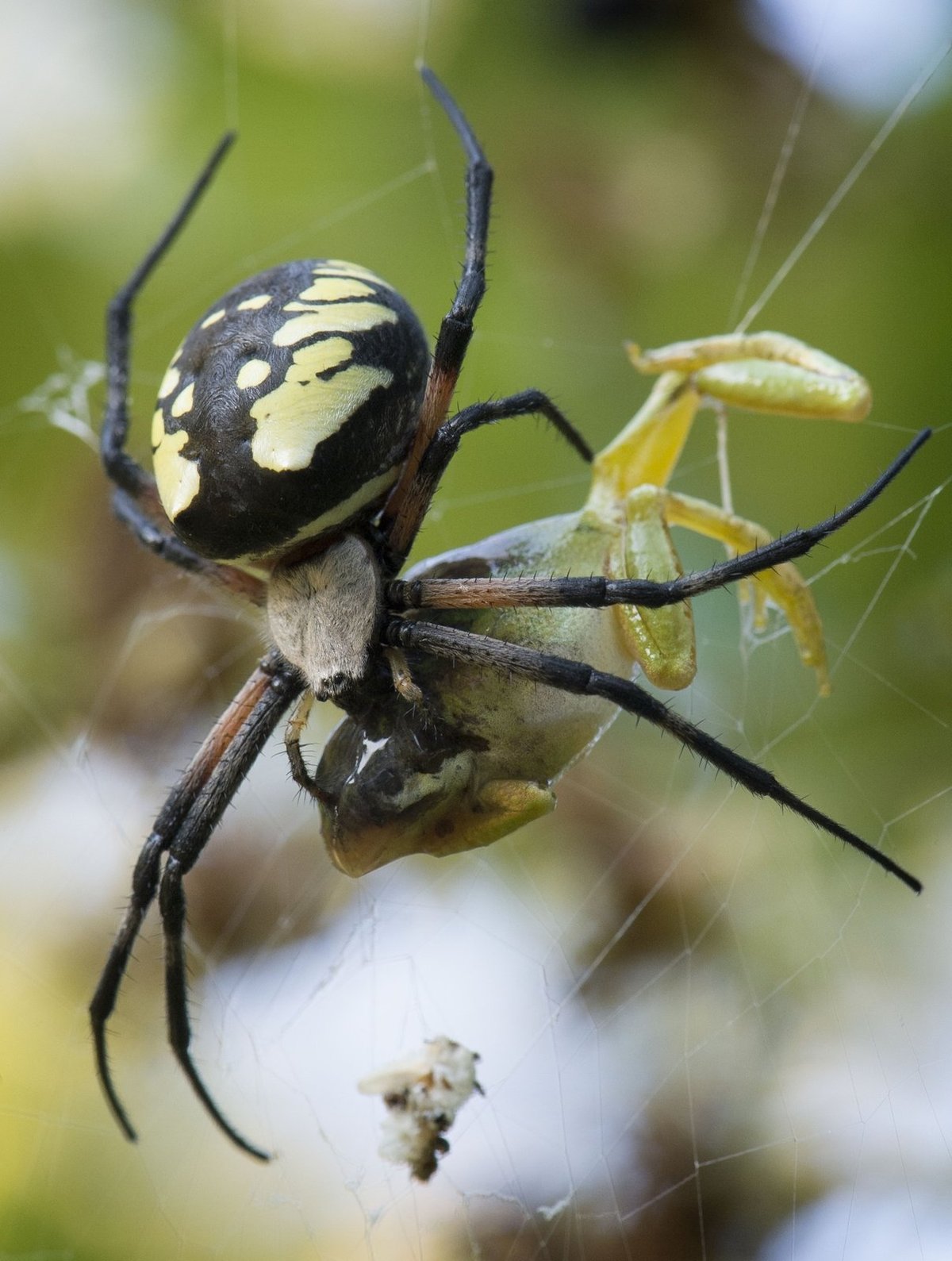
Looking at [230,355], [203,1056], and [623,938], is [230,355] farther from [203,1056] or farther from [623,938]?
[203,1056]

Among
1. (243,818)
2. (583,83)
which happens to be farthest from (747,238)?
(243,818)

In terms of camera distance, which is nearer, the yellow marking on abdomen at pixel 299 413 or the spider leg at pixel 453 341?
the yellow marking on abdomen at pixel 299 413

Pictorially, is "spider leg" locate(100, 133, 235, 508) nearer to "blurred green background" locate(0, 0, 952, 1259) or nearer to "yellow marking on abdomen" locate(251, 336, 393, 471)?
"blurred green background" locate(0, 0, 952, 1259)

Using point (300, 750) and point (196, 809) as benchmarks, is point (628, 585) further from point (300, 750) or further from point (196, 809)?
point (196, 809)

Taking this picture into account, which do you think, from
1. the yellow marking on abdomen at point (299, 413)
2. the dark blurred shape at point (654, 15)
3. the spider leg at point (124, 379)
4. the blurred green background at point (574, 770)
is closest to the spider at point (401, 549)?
the yellow marking on abdomen at point (299, 413)

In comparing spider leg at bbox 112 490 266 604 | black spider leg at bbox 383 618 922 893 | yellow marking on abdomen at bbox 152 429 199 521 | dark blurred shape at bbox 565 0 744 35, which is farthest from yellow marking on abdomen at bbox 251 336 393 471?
dark blurred shape at bbox 565 0 744 35

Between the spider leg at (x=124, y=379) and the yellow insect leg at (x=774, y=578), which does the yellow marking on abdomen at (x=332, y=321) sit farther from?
the spider leg at (x=124, y=379)
